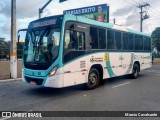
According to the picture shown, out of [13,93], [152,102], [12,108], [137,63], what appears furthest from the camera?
[137,63]

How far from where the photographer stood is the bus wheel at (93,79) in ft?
31.0

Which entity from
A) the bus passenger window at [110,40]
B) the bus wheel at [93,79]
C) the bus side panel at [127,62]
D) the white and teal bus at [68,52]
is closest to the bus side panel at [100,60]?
the white and teal bus at [68,52]

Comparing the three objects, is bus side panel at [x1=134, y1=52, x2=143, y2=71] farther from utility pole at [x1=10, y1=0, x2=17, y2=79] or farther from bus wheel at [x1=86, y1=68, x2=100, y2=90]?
utility pole at [x1=10, y1=0, x2=17, y2=79]

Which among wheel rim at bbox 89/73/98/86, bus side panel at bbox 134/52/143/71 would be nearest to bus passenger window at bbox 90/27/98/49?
wheel rim at bbox 89/73/98/86

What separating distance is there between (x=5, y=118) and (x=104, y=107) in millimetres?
2920

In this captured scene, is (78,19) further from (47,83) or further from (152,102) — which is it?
(152,102)

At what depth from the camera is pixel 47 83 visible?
25.6 ft

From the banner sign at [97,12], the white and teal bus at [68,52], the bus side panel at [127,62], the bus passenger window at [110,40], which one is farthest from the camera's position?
the banner sign at [97,12]

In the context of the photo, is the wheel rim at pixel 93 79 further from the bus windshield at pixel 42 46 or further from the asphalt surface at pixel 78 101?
the bus windshield at pixel 42 46

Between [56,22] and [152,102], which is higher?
[56,22]

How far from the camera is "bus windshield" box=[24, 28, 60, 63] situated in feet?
25.9

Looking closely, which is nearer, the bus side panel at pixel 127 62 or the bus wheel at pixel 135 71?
the bus side panel at pixel 127 62

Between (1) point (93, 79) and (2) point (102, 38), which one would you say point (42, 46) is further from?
(2) point (102, 38)

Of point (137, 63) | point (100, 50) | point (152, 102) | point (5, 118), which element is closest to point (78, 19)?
point (100, 50)
